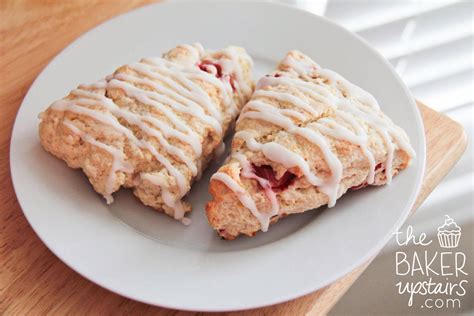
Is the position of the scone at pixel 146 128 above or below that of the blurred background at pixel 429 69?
above

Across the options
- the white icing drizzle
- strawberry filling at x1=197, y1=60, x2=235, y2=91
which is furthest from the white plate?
strawberry filling at x1=197, y1=60, x2=235, y2=91

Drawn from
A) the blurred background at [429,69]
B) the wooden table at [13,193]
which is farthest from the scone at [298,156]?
the blurred background at [429,69]

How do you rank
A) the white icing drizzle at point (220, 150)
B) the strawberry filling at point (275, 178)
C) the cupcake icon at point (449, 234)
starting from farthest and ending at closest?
the cupcake icon at point (449, 234), the white icing drizzle at point (220, 150), the strawberry filling at point (275, 178)

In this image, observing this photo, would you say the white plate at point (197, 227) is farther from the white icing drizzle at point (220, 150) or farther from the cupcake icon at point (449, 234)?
the cupcake icon at point (449, 234)

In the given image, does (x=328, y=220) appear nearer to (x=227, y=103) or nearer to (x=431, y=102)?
(x=227, y=103)

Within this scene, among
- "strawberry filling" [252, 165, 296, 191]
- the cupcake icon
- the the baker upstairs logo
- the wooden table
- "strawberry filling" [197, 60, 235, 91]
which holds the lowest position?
the the baker upstairs logo

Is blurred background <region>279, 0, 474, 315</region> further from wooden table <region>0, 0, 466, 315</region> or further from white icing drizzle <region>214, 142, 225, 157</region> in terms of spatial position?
white icing drizzle <region>214, 142, 225, 157</region>

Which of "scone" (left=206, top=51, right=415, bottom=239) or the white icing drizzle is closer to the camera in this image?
"scone" (left=206, top=51, right=415, bottom=239)
